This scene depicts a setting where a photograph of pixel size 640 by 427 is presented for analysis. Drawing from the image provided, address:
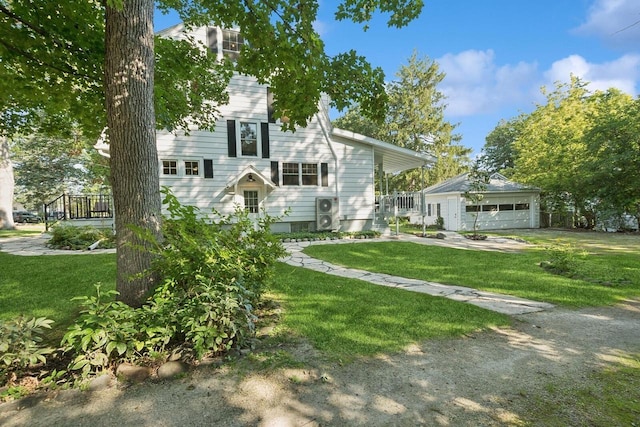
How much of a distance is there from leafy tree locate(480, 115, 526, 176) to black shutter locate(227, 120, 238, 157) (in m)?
32.0

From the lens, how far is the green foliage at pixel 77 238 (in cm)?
920

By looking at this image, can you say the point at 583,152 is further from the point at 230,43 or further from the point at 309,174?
the point at 230,43

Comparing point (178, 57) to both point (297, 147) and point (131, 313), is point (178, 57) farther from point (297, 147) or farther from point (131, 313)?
point (297, 147)

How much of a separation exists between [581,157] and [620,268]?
1400cm

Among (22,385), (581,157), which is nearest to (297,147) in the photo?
(22,385)

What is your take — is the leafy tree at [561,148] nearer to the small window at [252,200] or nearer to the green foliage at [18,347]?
the small window at [252,200]

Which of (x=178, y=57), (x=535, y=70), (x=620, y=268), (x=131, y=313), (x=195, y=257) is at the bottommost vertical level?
(x=620, y=268)

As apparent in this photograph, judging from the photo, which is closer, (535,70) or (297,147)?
(297,147)

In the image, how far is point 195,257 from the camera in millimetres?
2848

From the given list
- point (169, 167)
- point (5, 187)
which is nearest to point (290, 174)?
point (169, 167)

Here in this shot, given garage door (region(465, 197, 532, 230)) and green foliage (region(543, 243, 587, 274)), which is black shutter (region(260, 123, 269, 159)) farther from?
garage door (region(465, 197, 532, 230))

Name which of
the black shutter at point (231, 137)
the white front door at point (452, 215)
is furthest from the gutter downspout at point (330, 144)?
the white front door at point (452, 215)

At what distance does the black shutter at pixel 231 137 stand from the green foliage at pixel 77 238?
4.96 m

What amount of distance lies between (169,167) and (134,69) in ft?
30.5
